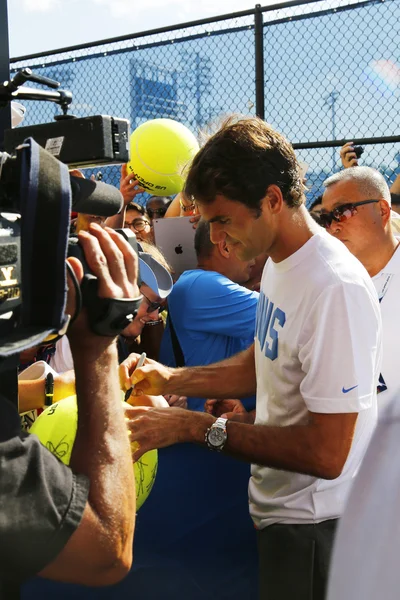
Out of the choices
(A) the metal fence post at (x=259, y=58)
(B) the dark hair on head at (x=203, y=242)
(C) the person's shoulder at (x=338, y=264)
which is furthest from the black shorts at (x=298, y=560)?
(A) the metal fence post at (x=259, y=58)

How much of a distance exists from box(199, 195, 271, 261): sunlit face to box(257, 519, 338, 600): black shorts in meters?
0.84

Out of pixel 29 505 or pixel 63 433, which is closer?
pixel 29 505

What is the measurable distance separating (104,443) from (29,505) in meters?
0.21

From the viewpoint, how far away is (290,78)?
4645 mm

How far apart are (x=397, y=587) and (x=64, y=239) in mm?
763

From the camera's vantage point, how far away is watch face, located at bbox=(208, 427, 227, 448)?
2.10 metres

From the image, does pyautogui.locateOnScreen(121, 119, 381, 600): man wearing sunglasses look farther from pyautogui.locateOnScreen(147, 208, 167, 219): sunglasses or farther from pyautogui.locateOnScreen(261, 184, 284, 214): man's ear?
pyautogui.locateOnScreen(147, 208, 167, 219): sunglasses

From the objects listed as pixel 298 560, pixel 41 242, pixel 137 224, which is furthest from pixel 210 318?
pixel 137 224

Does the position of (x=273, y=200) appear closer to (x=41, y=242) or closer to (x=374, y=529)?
(x=41, y=242)

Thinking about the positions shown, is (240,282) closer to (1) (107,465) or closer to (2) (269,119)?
(2) (269,119)

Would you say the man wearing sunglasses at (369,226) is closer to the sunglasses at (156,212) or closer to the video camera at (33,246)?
the video camera at (33,246)

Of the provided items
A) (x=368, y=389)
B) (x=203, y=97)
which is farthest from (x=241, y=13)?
(x=368, y=389)

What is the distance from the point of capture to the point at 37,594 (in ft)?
8.13

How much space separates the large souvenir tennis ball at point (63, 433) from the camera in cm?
204
